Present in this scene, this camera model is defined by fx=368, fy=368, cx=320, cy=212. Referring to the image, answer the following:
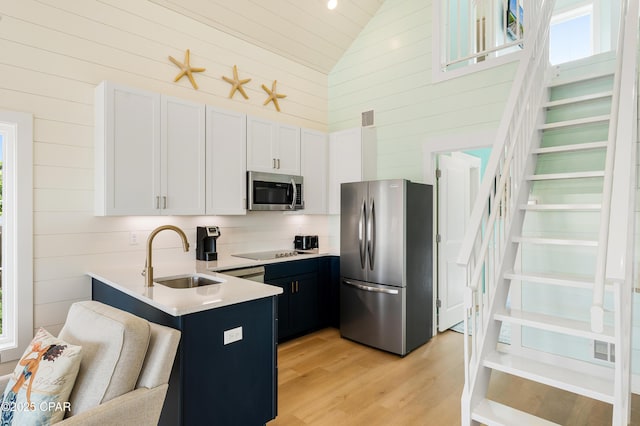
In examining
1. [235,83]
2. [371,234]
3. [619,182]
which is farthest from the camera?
[235,83]

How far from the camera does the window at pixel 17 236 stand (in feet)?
8.86

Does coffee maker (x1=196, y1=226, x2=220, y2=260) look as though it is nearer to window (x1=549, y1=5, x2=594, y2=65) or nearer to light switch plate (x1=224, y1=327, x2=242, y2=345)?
light switch plate (x1=224, y1=327, x2=242, y2=345)

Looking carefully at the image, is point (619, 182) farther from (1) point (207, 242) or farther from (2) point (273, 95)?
(2) point (273, 95)

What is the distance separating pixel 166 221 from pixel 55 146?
1062 mm

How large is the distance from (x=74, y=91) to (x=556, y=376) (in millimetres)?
3890

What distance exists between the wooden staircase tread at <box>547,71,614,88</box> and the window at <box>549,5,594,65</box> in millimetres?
1424

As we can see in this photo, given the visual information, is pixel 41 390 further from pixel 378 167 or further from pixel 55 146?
pixel 378 167

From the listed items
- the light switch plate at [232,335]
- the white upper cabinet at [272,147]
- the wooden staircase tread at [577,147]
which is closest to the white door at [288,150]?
the white upper cabinet at [272,147]

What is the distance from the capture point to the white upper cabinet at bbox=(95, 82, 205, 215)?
2887 mm

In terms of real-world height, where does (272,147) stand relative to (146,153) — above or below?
above

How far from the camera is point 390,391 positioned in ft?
9.36

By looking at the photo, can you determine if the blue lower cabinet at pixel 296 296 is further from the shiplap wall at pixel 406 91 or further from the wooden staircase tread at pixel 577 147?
the wooden staircase tread at pixel 577 147

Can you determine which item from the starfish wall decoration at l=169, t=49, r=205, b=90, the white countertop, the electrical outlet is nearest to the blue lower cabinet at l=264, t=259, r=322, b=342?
the white countertop

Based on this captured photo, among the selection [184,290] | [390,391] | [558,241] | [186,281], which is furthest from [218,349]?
[558,241]
